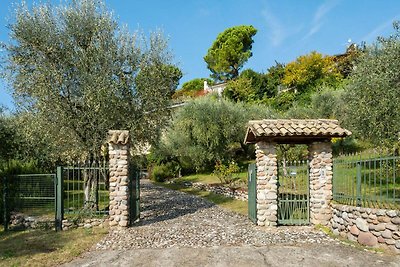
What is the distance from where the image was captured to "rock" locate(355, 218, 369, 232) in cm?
899

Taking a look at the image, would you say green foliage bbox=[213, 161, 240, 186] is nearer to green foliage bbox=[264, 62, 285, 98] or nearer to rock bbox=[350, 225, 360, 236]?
rock bbox=[350, 225, 360, 236]

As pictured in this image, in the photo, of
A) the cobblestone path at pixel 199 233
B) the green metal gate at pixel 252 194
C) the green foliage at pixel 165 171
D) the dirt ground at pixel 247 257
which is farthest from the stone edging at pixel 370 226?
the green foliage at pixel 165 171

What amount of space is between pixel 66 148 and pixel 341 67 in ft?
120

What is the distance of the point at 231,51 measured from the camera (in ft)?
189

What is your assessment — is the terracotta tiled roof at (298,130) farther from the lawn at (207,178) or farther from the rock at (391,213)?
the lawn at (207,178)

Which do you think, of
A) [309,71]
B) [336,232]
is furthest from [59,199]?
[309,71]

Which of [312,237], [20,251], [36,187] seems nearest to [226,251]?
[312,237]

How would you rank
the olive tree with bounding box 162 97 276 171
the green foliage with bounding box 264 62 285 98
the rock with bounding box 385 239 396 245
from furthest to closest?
the green foliage with bounding box 264 62 285 98
the olive tree with bounding box 162 97 276 171
the rock with bounding box 385 239 396 245

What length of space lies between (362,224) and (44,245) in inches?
335

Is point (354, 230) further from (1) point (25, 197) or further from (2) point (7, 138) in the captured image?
(2) point (7, 138)

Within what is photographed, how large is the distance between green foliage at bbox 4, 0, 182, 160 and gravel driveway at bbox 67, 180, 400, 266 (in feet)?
14.1

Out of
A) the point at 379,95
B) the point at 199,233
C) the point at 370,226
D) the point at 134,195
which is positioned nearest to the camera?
the point at 370,226

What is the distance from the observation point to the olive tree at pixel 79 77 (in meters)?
13.3

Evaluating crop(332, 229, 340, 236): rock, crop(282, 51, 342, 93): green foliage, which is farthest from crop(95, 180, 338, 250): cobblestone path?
crop(282, 51, 342, 93): green foliage
